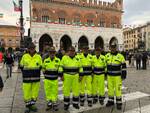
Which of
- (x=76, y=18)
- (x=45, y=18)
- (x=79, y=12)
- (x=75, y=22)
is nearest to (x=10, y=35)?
(x=79, y=12)

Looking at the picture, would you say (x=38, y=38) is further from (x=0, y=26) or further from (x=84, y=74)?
(x=0, y=26)

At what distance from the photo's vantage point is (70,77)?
9.30m

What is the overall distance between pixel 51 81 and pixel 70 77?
0.57 m

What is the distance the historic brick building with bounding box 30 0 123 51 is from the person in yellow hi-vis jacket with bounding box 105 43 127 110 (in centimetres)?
4199

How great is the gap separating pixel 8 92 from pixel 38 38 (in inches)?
1571

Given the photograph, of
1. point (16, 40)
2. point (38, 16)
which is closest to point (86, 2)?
point (38, 16)

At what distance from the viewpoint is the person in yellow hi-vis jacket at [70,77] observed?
930cm

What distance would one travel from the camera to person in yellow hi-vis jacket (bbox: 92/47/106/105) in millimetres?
10000

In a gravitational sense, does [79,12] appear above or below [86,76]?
above

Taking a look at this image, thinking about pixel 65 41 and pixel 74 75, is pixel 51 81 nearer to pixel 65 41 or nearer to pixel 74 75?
pixel 74 75

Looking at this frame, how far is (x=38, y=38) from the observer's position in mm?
52656

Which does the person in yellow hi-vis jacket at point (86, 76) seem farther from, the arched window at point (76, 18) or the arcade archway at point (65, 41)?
the arched window at point (76, 18)

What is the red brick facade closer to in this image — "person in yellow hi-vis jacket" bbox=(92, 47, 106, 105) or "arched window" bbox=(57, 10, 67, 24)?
"arched window" bbox=(57, 10, 67, 24)

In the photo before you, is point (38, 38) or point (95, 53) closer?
point (95, 53)
